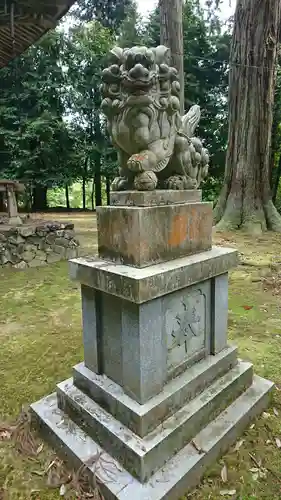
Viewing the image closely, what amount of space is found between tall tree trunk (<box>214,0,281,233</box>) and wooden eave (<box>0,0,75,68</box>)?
417cm

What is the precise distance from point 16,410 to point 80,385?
523 millimetres

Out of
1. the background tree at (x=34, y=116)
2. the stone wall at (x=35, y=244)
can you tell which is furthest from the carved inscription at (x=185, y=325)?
the background tree at (x=34, y=116)

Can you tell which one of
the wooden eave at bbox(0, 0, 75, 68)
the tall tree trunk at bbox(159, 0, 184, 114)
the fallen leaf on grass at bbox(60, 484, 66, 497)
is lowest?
the fallen leaf on grass at bbox(60, 484, 66, 497)

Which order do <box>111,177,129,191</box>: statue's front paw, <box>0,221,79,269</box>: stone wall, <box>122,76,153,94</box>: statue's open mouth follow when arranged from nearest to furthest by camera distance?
1. <box>122,76,153,94</box>: statue's open mouth
2. <box>111,177,129,191</box>: statue's front paw
3. <box>0,221,79,269</box>: stone wall

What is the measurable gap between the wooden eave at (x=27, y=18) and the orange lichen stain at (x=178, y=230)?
4.43 meters

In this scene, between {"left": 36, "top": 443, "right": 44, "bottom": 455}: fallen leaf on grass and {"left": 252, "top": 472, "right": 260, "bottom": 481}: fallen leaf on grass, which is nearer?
{"left": 252, "top": 472, "right": 260, "bottom": 481}: fallen leaf on grass

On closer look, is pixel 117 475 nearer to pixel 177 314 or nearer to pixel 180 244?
pixel 177 314

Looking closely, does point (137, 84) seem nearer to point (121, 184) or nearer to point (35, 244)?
point (121, 184)

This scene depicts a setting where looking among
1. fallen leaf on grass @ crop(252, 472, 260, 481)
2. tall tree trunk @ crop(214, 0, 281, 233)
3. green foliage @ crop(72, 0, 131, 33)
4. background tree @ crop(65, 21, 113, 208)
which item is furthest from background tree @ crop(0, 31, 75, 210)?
fallen leaf on grass @ crop(252, 472, 260, 481)

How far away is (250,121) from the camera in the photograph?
23.4 ft

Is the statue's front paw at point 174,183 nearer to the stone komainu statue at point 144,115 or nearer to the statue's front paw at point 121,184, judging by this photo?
the stone komainu statue at point 144,115

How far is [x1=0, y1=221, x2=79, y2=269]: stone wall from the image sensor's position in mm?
5520

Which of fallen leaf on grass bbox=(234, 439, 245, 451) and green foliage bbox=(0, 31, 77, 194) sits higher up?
green foliage bbox=(0, 31, 77, 194)

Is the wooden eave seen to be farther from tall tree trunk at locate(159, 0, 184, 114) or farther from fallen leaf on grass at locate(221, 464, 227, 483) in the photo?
fallen leaf on grass at locate(221, 464, 227, 483)
